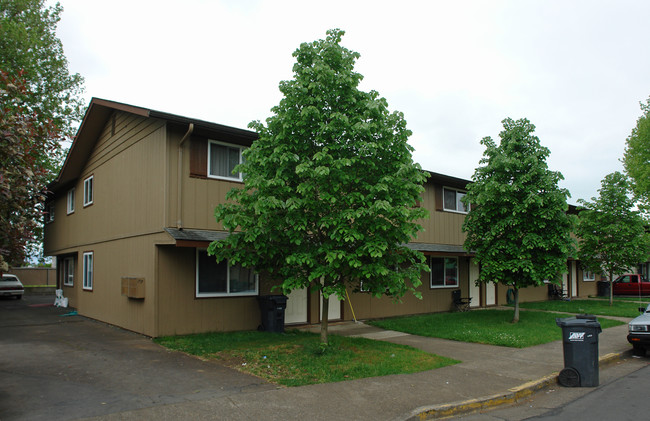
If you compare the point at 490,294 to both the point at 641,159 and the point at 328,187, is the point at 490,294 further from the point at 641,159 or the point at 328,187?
the point at 641,159

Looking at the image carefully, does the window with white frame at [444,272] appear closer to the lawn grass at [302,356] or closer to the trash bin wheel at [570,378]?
the lawn grass at [302,356]

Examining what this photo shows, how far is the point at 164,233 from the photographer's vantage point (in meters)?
11.7

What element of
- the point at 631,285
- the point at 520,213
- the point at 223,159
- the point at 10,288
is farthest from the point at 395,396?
the point at 631,285

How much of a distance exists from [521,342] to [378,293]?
4824 mm

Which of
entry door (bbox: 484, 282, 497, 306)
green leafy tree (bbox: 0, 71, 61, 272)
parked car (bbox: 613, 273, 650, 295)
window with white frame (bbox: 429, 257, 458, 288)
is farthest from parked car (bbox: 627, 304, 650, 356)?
parked car (bbox: 613, 273, 650, 295)

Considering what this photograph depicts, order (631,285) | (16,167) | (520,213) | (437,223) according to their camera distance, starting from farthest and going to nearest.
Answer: (631,285) < (437,223) < (520,213) < (16,167)

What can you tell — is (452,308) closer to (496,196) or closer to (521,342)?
(496,196)

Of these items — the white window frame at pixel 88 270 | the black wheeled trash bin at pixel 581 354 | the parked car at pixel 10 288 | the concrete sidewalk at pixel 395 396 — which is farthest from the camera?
the parked car at pixel 10 288

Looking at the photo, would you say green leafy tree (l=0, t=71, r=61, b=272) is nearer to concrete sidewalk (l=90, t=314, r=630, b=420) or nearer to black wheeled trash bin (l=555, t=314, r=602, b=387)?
concrete sidewalk (l=90, t=314, r=630, b=420)

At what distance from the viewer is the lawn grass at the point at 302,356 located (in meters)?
8.47

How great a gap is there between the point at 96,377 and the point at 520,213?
12.6 metres

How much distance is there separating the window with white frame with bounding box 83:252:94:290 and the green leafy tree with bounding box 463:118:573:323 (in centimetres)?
1361

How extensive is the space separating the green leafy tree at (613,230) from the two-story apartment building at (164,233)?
8386 millimetres

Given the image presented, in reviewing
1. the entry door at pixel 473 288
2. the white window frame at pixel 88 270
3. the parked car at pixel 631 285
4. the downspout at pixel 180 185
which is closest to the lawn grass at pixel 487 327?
the entry door at pixel 473 288
